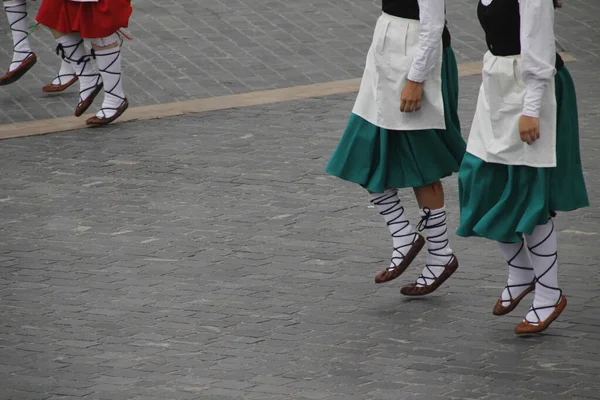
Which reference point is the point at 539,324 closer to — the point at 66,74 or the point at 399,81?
the point at 399,81

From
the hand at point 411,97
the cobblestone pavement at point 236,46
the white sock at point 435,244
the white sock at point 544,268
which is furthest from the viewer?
the cobblestone pavement at point 236,46

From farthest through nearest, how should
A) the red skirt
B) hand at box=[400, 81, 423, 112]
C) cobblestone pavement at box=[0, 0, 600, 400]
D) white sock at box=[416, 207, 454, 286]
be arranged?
the red skirt → white sock at box=[416, 207, 454, 286] → hand at box=[400, 81, 423, 112] → cobblestone pavement at box=[0, 0, 600, 400]

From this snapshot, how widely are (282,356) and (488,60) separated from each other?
1574mm

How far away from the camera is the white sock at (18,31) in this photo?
1096 centimetres

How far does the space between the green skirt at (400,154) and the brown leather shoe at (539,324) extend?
0.84 meters

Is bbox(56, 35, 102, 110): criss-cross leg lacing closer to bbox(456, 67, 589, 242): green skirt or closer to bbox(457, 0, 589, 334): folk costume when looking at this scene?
bbox(457, 0, 589, 334): folk costume

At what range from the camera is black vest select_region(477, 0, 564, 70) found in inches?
221

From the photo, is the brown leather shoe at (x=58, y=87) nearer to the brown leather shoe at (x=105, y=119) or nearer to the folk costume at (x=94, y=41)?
the folk costume at (x=94, y=41)

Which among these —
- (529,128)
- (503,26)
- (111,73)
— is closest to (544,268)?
(529,128)

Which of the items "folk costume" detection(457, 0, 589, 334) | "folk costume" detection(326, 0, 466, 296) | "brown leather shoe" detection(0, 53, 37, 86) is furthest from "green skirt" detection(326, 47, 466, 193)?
"brown leather shoe" detection(0, 53, 37, 86)

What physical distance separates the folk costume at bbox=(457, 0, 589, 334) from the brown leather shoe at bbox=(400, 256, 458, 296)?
0.62 meters

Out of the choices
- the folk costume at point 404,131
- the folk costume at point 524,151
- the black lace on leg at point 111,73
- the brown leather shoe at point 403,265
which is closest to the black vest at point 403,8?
the folk costume at point 404,131

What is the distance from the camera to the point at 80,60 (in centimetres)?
1020

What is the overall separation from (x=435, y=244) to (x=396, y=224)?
22 cm
